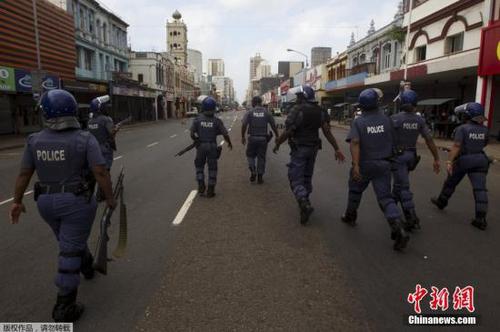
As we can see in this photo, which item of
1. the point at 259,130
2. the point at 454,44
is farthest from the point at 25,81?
the point at 454,44

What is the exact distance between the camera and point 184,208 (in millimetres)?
6734

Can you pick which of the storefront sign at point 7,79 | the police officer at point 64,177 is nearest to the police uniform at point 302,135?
the police officer at point 64,177

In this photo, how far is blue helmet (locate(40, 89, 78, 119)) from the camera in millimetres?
3193

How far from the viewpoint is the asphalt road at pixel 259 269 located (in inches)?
128

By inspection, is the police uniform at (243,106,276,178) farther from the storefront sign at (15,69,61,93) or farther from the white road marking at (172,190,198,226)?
the storefront sign at (15,69,61,93)

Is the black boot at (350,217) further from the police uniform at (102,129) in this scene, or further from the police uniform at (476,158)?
the police uniform at (102,129)

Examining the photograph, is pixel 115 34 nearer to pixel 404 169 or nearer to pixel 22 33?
pixel 22 33

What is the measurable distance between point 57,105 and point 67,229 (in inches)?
40.6

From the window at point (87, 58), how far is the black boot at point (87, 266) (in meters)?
35.7

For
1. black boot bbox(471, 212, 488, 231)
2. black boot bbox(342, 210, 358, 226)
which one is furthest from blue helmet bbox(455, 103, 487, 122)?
black boot bbox(342, 210, 358, 226)

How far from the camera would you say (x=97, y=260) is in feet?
11.5

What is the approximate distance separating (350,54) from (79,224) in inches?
1652

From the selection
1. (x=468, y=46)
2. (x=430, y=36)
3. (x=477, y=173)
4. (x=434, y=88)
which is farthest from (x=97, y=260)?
(x=434, y=88)

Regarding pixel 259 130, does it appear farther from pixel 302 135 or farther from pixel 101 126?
pixel 101 126
